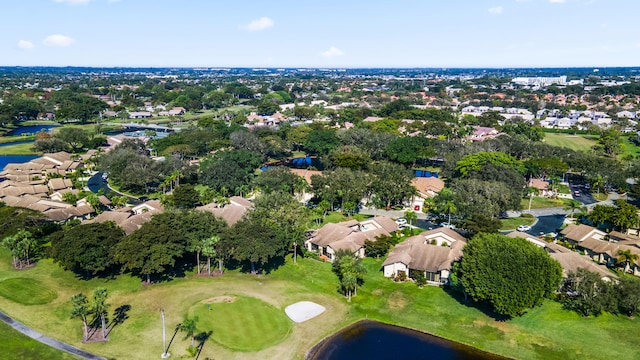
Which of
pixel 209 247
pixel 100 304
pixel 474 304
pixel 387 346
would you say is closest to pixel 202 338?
pixel 100 304

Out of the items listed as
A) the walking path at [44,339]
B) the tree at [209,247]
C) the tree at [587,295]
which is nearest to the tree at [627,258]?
the tree at [587,295]

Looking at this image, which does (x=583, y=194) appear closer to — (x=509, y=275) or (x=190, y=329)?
(x=509, y=275)

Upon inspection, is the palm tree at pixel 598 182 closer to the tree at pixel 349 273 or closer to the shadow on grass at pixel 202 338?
the tree at pixel 349 273

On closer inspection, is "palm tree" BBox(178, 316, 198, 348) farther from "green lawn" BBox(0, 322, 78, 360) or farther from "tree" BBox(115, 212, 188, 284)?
"tree" BBox(115, 212, 188, 284)

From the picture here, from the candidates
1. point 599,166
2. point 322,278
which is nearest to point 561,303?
point 322,278

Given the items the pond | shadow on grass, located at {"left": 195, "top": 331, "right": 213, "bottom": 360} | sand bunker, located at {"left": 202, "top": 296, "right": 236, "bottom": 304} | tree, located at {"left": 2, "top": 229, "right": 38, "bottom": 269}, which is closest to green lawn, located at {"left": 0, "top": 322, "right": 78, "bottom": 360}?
shadow on grass, located at {"left": 195, "top": 331, "right": 213, "bottom": 360}

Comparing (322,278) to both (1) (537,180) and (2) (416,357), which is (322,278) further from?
(1) (537,180)
